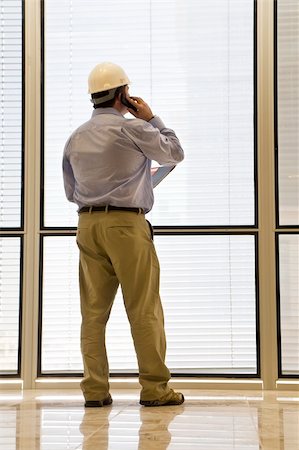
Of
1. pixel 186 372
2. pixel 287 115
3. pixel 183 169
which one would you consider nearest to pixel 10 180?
pixel 183 169

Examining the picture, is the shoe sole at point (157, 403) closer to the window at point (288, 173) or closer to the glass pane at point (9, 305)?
the window at point (288, 173)

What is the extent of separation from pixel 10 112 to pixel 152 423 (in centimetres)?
219

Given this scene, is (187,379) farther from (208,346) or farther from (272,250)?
(272,250)

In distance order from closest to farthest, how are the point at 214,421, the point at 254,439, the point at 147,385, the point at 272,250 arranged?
the point at 254,439, the point at 214,421, the point at 147,385, the point at 272,250

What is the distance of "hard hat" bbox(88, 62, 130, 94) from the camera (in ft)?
12.0

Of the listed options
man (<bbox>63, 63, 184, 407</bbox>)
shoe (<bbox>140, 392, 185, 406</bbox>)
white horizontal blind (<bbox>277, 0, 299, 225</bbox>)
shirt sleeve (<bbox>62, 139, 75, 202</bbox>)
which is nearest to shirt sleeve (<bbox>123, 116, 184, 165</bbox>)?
man (<bbox>63, 63, 184, 407</bbox>)

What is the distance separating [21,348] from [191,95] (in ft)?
5.57

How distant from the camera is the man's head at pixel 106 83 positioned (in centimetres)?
366

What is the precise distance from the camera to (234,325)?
4.36 m

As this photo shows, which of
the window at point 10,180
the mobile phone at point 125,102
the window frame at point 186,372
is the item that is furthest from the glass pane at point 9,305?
the mobile phone at point 125,102

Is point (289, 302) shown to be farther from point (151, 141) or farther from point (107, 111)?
point (107, 111)

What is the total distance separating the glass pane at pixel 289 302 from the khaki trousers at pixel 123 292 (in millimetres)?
961

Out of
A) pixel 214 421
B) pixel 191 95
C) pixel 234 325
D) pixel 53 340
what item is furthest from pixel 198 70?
pixel 214 421

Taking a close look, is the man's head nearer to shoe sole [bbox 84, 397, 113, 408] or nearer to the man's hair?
the man's hair
